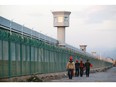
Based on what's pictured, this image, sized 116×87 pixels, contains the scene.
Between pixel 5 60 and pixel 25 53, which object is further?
pixel 25 53

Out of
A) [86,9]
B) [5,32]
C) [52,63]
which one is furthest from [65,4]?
[52,63]

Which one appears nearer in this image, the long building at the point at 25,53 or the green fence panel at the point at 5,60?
the green fence panel at the point at 5,60

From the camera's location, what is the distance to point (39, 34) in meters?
26.7

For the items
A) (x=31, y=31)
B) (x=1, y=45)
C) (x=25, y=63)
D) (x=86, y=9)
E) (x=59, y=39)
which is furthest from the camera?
(x=59, y=39)

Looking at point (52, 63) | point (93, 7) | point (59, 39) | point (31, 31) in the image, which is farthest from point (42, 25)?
point (59, 39)

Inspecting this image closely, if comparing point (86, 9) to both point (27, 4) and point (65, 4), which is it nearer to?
point (65, 4)

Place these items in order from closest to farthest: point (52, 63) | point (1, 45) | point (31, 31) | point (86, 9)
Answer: point (1, 45) < point (86, 9) < point (31, 31) < point (52, 63)

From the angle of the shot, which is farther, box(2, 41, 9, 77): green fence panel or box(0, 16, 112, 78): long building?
box(0, 16, 112, 78): long building

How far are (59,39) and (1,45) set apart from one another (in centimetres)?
1512

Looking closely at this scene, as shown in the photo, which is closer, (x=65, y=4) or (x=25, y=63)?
(x=65, y=4)

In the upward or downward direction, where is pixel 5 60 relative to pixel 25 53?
downward

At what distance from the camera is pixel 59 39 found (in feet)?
115
